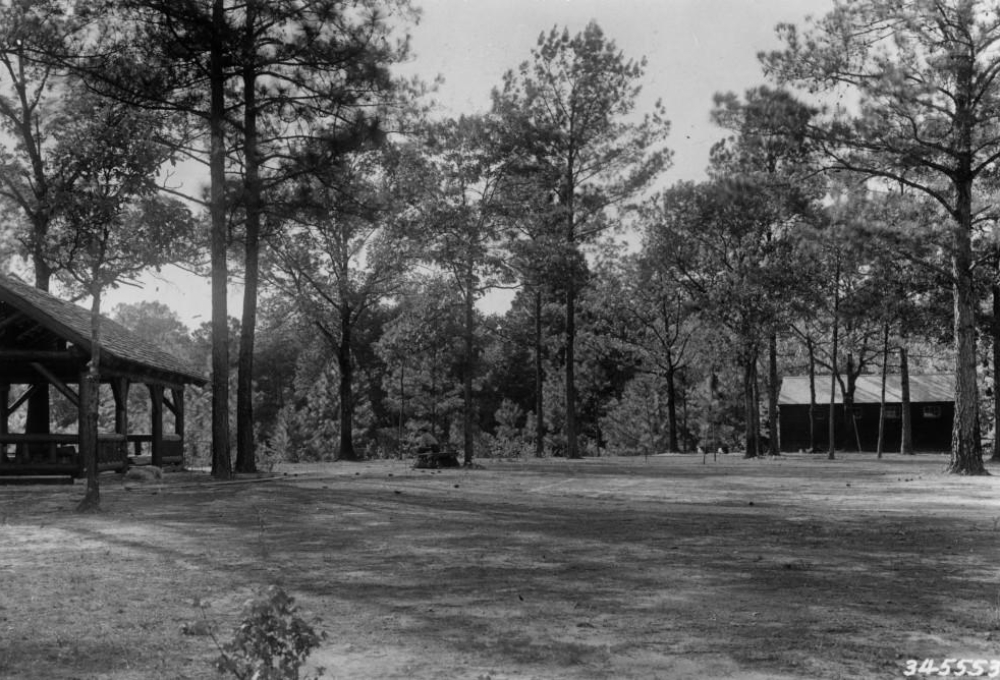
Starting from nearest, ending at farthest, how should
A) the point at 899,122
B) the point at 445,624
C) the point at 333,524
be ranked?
the point at 445,624, the point at 333,524, the point at 899,122

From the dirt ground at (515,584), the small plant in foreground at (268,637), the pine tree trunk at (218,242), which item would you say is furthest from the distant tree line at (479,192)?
the small plant in foreground at (268,637)

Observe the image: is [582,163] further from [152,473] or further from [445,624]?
[445,624]

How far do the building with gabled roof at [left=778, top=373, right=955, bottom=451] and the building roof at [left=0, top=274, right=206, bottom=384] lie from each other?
40.4 metres

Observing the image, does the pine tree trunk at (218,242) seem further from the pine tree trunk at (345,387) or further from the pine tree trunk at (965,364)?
the pine tree trunk at (965,364)

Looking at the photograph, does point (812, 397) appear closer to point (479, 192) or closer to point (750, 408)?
point (750, 408)

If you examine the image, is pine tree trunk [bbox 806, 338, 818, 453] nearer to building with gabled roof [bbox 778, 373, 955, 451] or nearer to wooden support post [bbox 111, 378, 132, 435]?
building with gabled roof [bbox 778, 373, 955, 451]

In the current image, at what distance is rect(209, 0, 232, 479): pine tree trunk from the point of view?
2059 cm

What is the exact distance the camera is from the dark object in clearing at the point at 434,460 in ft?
92.5

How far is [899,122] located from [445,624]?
66.6ft

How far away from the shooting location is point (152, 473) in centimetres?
2373

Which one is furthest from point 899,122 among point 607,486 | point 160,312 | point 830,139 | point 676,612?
point 160,312

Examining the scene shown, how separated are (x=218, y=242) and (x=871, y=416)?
48.7 m

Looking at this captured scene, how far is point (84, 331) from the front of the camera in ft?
69.6

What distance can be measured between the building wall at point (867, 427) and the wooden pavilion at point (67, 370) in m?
41.0
